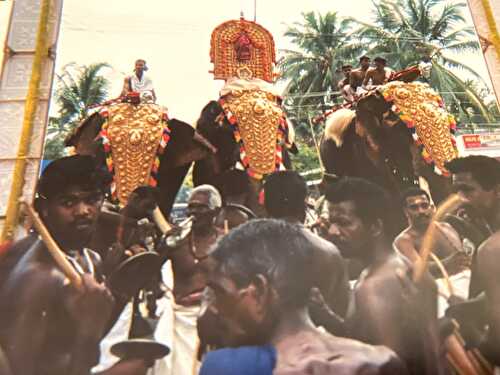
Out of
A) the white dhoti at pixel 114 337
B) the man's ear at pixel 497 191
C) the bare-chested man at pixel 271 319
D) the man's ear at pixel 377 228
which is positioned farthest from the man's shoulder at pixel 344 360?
the man's ear at pixel 497 191

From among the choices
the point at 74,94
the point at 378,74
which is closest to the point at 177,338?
the point at 74,94

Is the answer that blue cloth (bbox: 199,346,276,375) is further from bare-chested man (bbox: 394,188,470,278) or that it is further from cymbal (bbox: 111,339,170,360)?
bare-chested man (bbox: 394,188,470,278)

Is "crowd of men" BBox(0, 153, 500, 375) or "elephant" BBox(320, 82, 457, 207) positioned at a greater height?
"elephant" BBox(320, 82, 457, 207)

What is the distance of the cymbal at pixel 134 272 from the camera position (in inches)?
114

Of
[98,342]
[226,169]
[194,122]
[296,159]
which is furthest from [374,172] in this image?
[98,342]

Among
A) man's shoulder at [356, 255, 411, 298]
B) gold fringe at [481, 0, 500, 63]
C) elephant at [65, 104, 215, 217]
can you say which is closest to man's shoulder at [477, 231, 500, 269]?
man's shoulder at [356, 255, 411, 298]

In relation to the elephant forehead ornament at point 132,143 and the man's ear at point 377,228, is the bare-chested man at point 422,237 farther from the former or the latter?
the elephant forehead ornament at point 132,143

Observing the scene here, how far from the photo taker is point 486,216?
3426 mm

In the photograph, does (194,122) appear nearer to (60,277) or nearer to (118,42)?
(118,42)

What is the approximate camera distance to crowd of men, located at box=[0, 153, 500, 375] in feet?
8.79

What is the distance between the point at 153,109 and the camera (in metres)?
3.64

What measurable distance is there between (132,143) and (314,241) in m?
1.45

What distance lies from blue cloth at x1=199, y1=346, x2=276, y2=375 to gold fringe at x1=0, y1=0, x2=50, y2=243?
1.46 metres

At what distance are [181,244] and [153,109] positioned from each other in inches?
44.6
